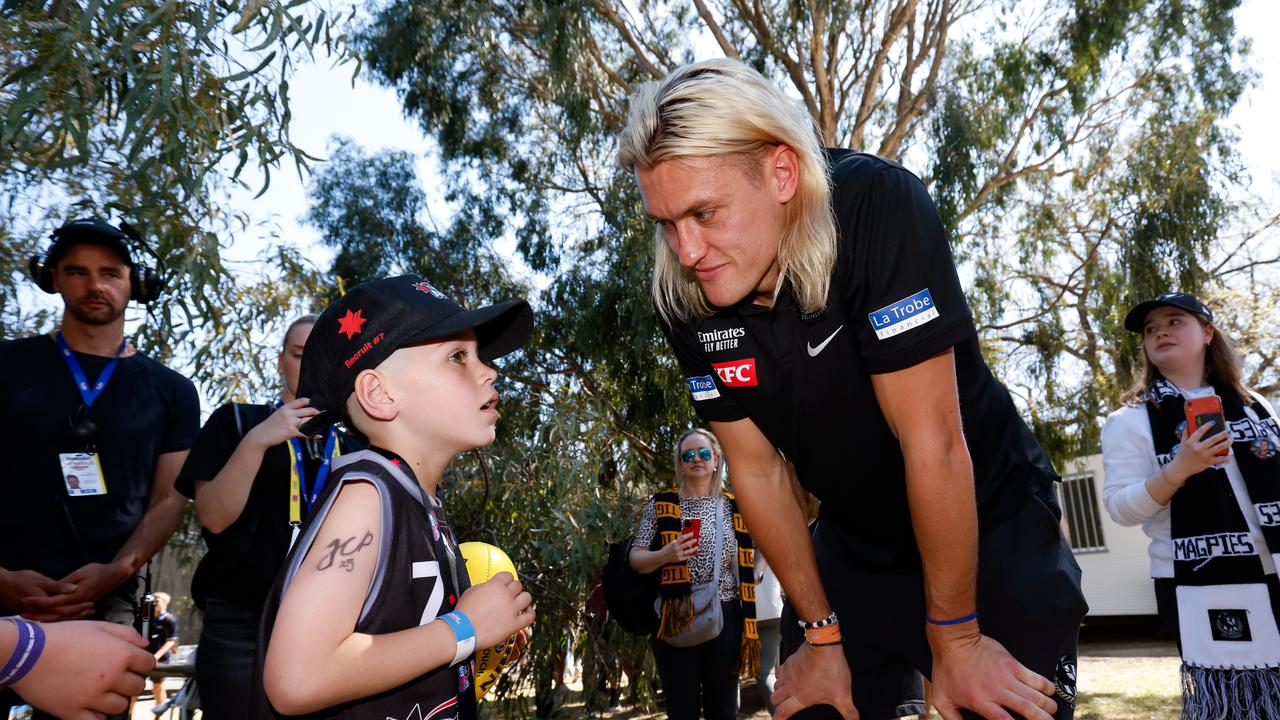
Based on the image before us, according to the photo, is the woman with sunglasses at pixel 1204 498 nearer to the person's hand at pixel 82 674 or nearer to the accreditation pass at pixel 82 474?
the person's hand at pixel 82 674

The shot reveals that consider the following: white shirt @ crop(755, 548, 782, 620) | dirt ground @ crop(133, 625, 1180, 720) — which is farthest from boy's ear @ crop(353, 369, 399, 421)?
→ white shirt @ crop(755, 548, 782, 620)

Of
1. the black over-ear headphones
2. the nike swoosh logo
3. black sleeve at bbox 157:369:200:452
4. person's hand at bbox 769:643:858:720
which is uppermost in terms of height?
the black over-ear headphones

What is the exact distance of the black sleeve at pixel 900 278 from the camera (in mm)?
2086

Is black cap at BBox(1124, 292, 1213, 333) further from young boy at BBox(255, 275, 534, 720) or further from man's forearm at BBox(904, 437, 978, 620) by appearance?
young boy at BBox(255, 275, 534, 720)

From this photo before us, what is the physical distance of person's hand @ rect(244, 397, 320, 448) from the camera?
3371mm

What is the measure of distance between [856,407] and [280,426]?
205 cm

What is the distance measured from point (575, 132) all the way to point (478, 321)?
1215cm

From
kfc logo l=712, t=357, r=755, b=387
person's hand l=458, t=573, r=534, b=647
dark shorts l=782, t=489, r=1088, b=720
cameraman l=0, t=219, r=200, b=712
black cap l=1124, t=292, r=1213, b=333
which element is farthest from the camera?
black cap l=1124, t=292, r=1213, b=333

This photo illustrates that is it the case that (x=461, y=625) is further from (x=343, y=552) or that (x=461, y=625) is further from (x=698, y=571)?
(x=698, y=571)

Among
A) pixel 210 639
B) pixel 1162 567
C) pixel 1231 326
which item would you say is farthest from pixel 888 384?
pixel 1231 326

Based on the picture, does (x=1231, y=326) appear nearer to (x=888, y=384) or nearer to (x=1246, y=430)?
(x=1246, y=430)

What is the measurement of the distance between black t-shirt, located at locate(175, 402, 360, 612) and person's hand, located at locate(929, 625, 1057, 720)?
235cm

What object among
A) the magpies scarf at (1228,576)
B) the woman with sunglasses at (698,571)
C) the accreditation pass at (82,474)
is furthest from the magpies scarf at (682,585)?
the accreditation pass at (82,474)

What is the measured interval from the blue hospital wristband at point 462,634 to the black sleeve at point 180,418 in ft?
8.05
